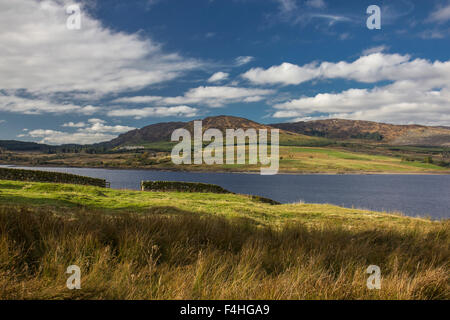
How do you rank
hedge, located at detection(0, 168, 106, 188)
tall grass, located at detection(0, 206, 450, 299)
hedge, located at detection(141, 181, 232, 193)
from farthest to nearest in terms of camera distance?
hedge, located at detection(141, 181, 232, 193) → hedge, located at detection(0, 168, 106, 188) → tall grass, located at detection(0, 206, 450, 299)

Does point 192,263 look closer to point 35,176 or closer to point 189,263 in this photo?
point 189,263

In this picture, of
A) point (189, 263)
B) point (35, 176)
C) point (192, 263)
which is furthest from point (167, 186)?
point (192, 263)

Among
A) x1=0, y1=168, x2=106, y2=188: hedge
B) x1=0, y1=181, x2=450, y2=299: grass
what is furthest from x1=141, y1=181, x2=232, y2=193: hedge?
x1=0, y1=181, x2=450, y2=299: grass

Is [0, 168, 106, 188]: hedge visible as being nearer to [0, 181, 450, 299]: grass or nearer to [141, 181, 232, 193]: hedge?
[141, 181, 232, 193]: hedge

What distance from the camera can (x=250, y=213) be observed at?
1727cm

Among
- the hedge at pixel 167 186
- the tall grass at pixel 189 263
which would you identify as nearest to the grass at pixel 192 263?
the tall grass at pixel 189 263

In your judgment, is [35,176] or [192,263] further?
[35,176]

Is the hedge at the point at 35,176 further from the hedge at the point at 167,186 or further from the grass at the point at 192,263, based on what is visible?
the grass at the point at 192,263

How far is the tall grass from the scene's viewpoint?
14.1ft

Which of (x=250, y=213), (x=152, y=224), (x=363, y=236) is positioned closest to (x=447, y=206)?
(x=250, y=213)

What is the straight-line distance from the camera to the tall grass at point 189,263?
4.30 metres

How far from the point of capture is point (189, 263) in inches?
225
